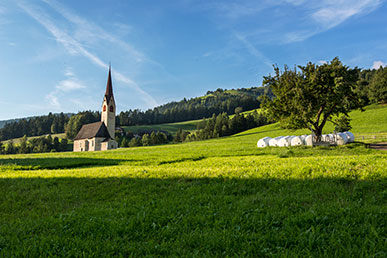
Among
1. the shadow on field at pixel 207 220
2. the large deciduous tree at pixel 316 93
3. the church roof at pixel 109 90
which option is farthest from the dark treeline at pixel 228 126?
the shadow on field at pixel 207 220

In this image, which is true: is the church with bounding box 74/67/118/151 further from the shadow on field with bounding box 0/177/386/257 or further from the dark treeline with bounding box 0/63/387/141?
the shadow on field with bounding box 0/177/386/257

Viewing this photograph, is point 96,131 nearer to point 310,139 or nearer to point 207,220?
point 310,139

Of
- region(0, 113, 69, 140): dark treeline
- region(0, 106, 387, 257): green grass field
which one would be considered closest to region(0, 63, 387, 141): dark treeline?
region(0, 113, 69, 140): dark treeline

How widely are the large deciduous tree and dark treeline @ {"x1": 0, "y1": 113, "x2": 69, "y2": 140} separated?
170446 mm

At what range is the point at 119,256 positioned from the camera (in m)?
4.25

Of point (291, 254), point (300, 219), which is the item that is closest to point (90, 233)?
point (291, 254)

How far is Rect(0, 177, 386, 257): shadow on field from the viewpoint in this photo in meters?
4.46

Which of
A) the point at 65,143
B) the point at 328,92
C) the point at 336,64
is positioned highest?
the point at 336,64

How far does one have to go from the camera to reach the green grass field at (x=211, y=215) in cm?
449

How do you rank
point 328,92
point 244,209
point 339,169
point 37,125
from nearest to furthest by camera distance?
point 244,209 → point 339,169 → point 328,92 → point 37,125

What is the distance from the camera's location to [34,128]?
545ft

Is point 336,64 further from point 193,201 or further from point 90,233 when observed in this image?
point 90,233

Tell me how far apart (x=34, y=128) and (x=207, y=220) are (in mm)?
197277

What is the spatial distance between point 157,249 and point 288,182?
20.1 ft
